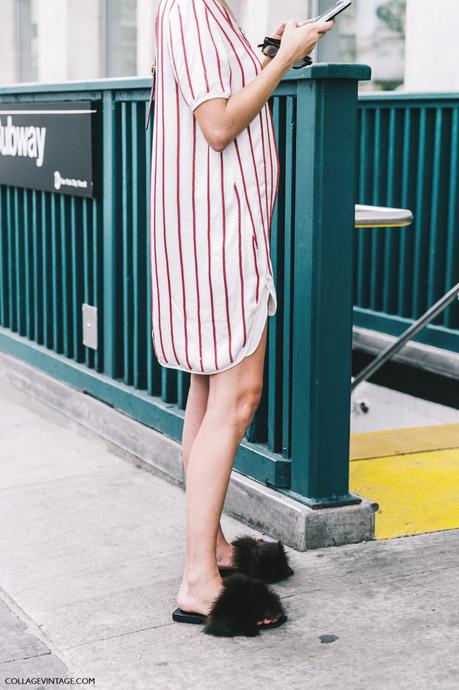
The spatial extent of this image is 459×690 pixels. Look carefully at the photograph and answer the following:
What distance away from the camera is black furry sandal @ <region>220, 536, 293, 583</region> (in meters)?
3.50

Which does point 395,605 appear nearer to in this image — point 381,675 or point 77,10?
point 381,675

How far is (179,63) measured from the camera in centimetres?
308

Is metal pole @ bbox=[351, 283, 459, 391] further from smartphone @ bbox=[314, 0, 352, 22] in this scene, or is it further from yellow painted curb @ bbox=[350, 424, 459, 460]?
smartphone @ bbox=[314, 0, 352, 22]

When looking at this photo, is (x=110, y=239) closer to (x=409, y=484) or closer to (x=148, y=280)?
(x=148, y=280)

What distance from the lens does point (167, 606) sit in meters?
3.38

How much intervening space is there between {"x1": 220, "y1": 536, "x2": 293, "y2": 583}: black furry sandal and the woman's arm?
3.88 ft

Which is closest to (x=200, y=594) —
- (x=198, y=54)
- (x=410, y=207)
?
(x=198, y=54)

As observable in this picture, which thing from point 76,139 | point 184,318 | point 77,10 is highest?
point 77,10

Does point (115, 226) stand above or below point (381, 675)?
above

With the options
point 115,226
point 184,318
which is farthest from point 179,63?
point 115,226

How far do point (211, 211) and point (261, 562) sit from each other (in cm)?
104

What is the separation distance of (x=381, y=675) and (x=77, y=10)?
941 cm

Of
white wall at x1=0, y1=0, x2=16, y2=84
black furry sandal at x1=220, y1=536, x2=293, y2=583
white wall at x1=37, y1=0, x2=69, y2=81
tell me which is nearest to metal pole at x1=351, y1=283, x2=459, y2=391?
black furry sandal at x1=220, y1=536, x2=293, y2=583

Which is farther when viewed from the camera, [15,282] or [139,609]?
[15,282]
